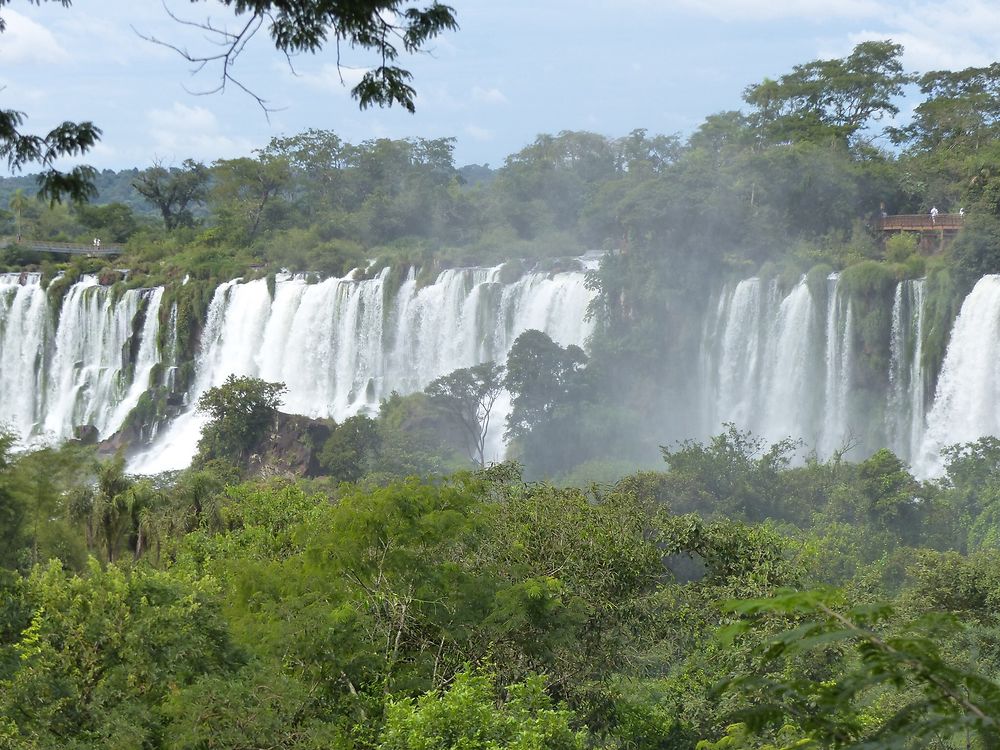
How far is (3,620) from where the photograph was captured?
8242mm

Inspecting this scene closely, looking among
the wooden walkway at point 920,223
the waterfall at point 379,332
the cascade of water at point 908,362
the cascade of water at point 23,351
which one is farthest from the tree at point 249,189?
the cascade of water at point 908,362

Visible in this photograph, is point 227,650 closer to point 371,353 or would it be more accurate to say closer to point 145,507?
point 145,507

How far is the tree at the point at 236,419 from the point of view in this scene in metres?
30.3

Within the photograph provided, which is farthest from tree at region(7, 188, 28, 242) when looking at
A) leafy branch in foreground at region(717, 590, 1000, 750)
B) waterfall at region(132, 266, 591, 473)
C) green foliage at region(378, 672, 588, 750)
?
Answer: leafy branch in foreground at region(717, 590, 1000, 750)

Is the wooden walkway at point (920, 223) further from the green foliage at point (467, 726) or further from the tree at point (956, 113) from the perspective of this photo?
the green foliage at point (467, 726)

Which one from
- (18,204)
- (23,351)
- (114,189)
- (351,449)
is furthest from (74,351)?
(114,189)

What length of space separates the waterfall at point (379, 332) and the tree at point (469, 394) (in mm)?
1694

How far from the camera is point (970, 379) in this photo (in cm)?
2473

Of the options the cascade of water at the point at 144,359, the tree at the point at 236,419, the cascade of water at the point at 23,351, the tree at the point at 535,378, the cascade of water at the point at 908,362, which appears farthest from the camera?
the cascade of water at the point at 23,351

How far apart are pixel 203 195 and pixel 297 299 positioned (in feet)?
60.0

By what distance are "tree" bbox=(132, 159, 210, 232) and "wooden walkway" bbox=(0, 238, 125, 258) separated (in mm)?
Result: 5742

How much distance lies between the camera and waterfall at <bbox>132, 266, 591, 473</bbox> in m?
33.1

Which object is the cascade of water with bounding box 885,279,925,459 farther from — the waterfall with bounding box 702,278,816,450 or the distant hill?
the distant hill

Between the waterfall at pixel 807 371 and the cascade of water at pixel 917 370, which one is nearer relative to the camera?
the cascade of water at pixel 917 370
